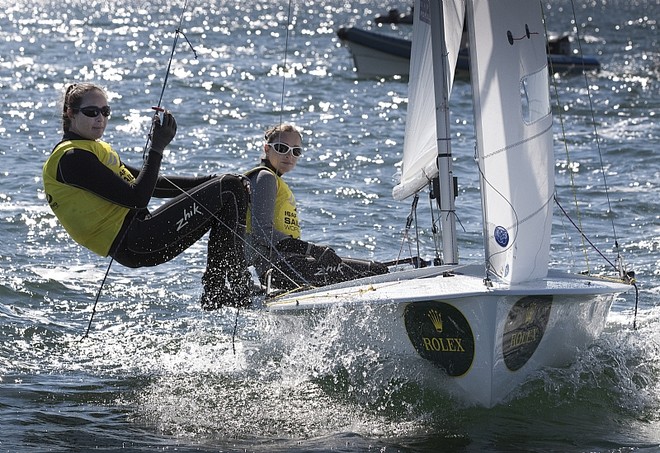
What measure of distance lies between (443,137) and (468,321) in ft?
3.79

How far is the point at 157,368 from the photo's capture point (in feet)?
20.0

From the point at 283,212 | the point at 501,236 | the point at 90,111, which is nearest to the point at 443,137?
the point at 501,236

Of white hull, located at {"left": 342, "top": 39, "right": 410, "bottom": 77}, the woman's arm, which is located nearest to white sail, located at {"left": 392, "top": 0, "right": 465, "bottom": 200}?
the woman's arm

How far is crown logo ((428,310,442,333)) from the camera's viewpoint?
5048 mm

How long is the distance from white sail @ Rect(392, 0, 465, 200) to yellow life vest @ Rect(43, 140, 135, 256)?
1714 millimetres

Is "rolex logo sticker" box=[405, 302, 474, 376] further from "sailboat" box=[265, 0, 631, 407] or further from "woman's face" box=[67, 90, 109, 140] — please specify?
"woman's face" box=[67, 90, 109, 140]

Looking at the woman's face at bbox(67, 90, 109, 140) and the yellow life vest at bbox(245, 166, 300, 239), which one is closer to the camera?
the woman's face at bbox(67, 90, 109, 140)

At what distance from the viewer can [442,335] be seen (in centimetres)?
508

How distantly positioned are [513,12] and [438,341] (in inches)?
60.5

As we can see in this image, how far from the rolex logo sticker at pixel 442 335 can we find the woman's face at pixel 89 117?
1798mm

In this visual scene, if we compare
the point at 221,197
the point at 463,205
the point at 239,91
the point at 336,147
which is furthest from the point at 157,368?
the point at 239,91

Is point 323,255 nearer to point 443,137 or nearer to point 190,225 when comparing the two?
point 190,225

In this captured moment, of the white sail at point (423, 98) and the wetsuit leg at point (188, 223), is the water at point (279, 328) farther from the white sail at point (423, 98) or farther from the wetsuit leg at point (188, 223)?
the white sail at point (423, 98)

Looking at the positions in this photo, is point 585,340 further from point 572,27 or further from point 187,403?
point 572,27
